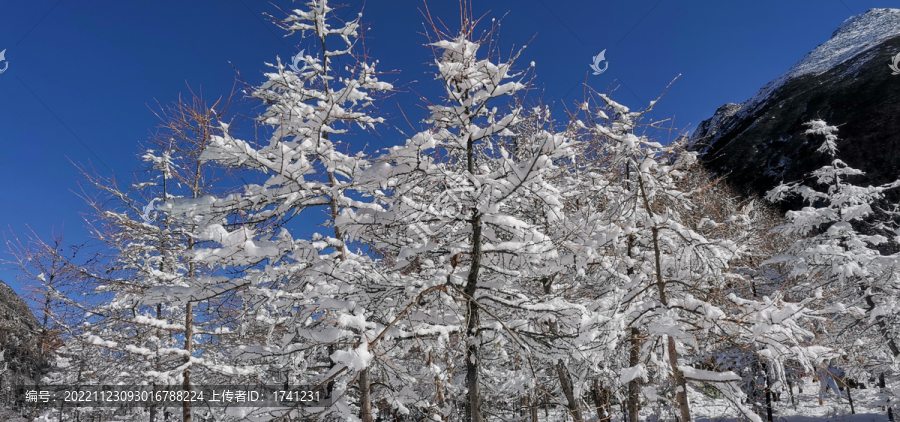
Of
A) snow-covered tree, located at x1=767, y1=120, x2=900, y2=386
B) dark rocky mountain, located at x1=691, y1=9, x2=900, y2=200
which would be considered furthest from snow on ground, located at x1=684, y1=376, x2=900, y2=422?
dark rocky mountain, located at x1=691, y1=9, x2=900, y2=200

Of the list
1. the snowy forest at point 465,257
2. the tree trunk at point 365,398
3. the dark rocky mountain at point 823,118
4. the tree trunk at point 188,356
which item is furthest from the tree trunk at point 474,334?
the dark rocky mountain at point 823,118

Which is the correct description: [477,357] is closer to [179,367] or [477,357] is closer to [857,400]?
[179,367]

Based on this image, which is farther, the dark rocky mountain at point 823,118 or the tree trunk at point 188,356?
the dark rocky mountain at point 823,118

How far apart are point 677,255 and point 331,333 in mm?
4292

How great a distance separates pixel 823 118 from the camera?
63.5 m

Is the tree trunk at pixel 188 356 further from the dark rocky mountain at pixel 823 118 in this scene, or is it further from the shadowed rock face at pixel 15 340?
the dark rocky mountain at pixel 823 118

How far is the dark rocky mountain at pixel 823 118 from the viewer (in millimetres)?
53719

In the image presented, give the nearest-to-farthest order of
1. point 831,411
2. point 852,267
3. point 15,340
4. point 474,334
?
point 474,334 → point 852,267 → point 15,340 → point 831,411

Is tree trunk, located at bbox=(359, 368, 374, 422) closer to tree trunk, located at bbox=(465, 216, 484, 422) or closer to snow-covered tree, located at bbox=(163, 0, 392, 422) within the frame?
snow-covered tree, located at bbox=(163, 0, 392, 422)

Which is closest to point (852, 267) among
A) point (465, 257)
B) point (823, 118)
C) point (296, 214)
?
point (465, 257)

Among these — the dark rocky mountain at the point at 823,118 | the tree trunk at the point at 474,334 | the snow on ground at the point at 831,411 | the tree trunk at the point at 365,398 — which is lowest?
the snow on ground at the point at 831,411

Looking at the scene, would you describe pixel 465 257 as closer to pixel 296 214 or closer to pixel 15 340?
pixel 296 214

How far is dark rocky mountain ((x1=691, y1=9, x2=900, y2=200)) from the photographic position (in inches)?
2115

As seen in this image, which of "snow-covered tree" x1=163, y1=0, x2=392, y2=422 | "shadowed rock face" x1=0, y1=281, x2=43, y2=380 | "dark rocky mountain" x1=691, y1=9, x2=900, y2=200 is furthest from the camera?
"dark rocky mountain" x1=691, y1=9, x2=900, y2=200
